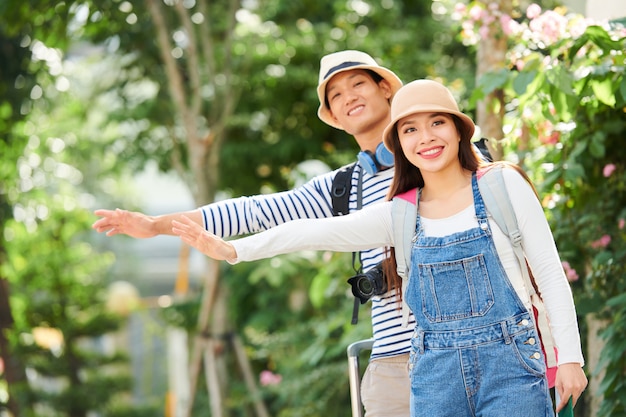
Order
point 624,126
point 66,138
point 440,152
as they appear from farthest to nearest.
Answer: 1. point 66,138
2. point 624,126
3. point 440,152

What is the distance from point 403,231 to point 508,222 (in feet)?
0.83

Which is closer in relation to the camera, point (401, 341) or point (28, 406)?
point (401, 341)

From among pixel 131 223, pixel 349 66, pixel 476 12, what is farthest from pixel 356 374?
pixel 476 12

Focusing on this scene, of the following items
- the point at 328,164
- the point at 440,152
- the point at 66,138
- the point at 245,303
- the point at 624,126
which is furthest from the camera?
the point at 66,138

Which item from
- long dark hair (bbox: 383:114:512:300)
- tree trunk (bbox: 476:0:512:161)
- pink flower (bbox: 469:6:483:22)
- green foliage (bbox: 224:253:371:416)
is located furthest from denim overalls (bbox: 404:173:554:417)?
green foliage (bbox: 224:253:371:416)

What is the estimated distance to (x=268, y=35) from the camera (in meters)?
7.30

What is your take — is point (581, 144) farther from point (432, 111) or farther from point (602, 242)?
point (432, 111)

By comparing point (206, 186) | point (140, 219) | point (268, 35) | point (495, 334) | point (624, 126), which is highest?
point (268, 35)

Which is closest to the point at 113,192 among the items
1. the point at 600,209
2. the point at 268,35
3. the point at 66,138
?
the point at 66,138

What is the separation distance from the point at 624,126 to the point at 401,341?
1648mm

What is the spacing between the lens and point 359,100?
289 cm

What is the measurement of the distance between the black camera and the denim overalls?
14.6 inches

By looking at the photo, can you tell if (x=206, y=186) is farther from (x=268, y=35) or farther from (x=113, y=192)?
(x=113, y=192)

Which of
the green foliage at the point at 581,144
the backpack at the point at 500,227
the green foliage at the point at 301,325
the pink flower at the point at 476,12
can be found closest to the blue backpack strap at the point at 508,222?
the backpack at the point at 500,227
